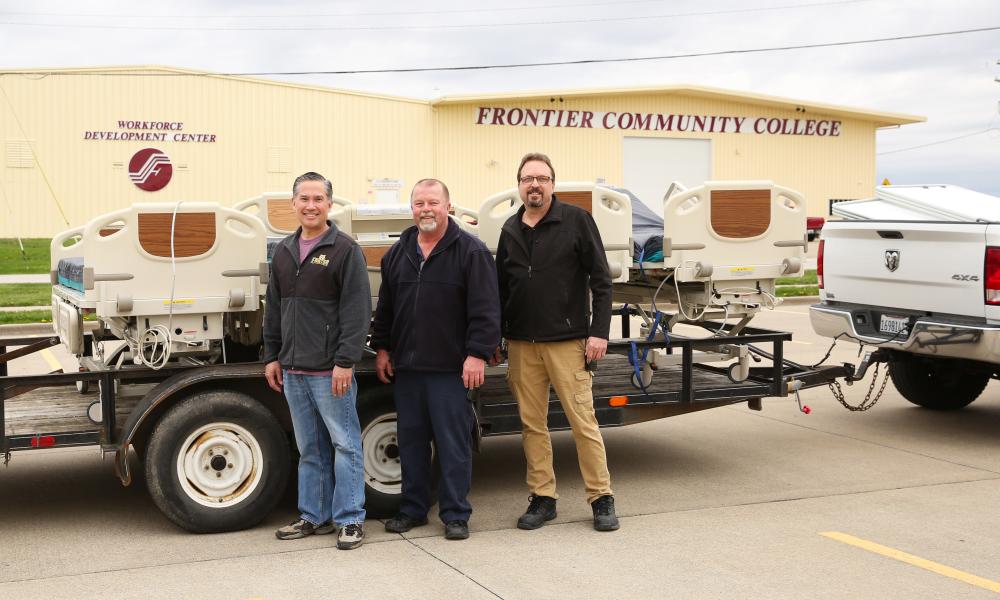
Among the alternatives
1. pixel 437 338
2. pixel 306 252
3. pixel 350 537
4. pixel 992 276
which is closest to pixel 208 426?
pixel 350 537

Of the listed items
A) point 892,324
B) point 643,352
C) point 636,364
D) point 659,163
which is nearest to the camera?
point 636,364

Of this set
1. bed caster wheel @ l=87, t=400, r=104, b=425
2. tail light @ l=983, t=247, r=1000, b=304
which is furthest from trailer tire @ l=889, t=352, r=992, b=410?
bed caster wheel @ l=87, t=400, r=104, b=425

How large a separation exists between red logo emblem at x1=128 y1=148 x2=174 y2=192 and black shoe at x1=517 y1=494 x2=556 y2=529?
87.3 feet

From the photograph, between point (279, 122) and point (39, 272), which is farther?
point (279, 122)

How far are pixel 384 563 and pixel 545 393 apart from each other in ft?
4.39

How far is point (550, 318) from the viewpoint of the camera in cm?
572

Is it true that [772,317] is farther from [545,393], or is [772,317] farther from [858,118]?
[858,118]

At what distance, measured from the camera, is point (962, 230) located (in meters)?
7.74

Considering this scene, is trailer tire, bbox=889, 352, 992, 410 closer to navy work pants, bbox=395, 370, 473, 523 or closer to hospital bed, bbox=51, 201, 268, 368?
navy work pants, bbox=395, 370, 473, 523

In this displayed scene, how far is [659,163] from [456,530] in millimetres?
31750

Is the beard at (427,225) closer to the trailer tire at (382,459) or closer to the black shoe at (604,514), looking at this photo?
the trailer tire at (382,459)

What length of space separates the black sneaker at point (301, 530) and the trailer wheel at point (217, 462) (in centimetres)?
20

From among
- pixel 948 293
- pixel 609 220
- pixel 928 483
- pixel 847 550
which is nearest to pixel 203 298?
pixel 609 220

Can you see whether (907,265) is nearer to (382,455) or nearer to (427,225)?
(427,225)
